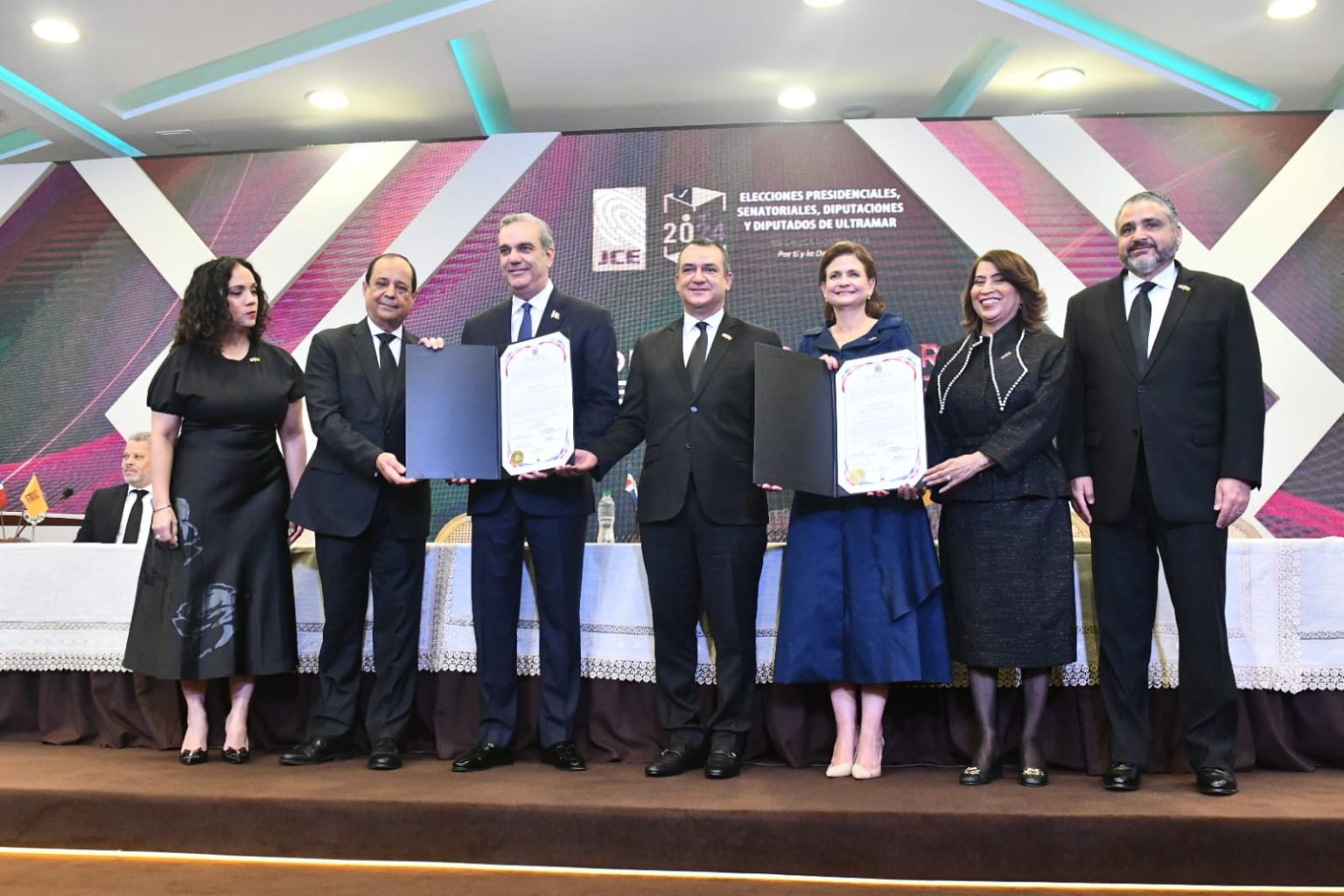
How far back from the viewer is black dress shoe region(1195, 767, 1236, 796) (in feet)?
8.46

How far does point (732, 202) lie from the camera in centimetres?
574

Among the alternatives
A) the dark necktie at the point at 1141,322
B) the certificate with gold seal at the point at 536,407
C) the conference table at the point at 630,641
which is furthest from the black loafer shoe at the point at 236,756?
the dark necktie at the point at 1141,322

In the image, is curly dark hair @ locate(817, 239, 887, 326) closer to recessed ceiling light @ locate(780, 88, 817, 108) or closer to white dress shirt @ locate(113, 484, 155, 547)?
recessed ceiling light @ locate(780, 88, 817, 108)

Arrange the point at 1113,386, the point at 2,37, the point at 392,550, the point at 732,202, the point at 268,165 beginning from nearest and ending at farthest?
the point at 1113,386
the point at 392,550
the point at 2,37
the point at 732,202
the point at 268,165

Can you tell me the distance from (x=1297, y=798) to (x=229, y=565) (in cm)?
280

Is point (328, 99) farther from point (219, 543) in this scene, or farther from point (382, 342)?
point (219, 543)

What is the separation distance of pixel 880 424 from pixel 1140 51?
366cm

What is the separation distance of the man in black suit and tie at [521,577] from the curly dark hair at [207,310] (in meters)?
0.85

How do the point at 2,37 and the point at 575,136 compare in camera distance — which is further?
the point at 575,136

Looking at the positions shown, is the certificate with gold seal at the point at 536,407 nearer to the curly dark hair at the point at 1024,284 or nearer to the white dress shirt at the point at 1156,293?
the curly dark hair at the point at 1024,284

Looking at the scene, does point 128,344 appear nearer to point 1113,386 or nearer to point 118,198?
point 118,198

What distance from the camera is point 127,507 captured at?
498 centimetres

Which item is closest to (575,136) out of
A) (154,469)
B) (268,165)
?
(268,165)

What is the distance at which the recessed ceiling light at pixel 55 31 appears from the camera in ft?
16.5
